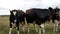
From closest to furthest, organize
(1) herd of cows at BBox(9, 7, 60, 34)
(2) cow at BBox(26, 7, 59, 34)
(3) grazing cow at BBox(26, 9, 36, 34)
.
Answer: (1) herd of cows at BBox(9, 7, 60, 34) < (2) cow at BBox(26, 7, 59, 34) < (3) grazing cow at BBox(26, 9, 36, 34)

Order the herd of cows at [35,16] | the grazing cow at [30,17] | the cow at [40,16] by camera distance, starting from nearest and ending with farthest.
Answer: the herd of cows at [35,16], the cow at [40,16], the grazing cow at [30,17]

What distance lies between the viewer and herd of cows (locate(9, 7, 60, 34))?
13.7 meters

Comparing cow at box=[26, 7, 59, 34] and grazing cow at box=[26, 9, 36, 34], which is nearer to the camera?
cow at box=[26, 7, 59, 34]

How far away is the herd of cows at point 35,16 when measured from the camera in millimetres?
13695

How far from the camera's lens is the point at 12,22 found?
44.4ft

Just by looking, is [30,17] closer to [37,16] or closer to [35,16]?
[35,16]

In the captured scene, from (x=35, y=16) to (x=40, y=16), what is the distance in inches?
14.6

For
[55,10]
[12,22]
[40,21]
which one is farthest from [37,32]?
[55,10]

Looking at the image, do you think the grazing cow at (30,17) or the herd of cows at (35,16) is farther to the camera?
the grazing cow at (30,17)

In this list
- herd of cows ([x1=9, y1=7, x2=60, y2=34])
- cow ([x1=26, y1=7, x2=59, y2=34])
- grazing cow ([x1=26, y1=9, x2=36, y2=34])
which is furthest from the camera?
grazing cow ([x1=26, y1=9, x2=36, y2=34])

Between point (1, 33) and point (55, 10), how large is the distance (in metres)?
5.18

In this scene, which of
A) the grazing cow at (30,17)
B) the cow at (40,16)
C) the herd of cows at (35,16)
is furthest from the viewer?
the grazing cow at (30,17)

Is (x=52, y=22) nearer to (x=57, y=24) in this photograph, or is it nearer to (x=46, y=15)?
(x=57, y=24)

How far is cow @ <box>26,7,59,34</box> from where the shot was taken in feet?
47.8
